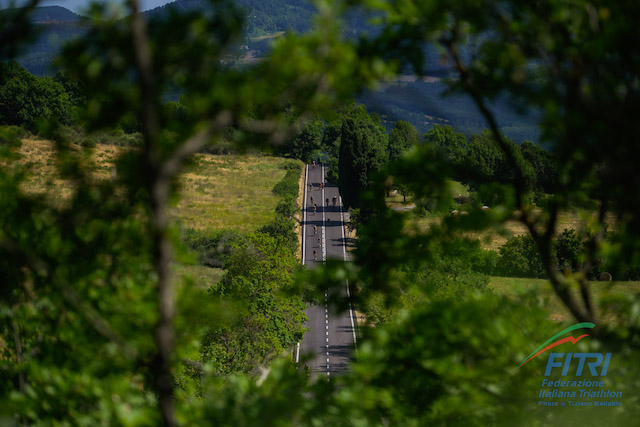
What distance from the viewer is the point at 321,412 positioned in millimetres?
4719

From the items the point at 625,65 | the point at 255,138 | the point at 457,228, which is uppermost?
the point at 625,65

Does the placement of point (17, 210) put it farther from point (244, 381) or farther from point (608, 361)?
point (608, 361)

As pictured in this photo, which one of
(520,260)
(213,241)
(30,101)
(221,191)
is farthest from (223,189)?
(520,260)

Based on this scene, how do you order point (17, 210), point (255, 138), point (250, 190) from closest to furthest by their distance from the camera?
point (255, 138) → point (17, 210) → point (250, 190)

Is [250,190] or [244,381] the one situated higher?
[244,381]

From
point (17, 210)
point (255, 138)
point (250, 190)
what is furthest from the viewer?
point (250, 190)

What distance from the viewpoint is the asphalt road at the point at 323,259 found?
107 feet

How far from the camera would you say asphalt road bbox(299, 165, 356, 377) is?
32719mm

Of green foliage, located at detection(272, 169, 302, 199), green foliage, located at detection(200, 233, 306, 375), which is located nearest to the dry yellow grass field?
green foliage, located at detection(272, 169, 302, 199)

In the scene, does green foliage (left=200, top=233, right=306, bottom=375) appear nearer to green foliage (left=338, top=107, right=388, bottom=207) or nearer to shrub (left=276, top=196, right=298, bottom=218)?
shrub (left=276, top=196, right=298, bottom=218)

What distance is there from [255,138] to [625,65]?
108 inches

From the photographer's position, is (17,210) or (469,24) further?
(17,210)

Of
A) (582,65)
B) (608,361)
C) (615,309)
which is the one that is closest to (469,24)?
(582,65)

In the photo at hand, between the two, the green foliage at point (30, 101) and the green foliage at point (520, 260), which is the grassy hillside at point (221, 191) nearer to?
the green foliage at point (30, 101)
